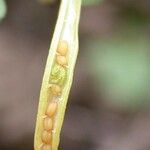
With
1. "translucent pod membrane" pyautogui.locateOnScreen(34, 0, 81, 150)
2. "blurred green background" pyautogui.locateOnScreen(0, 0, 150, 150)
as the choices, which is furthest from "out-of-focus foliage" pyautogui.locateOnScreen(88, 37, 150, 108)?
"translucent pod membrane" pyautogui.locateOnScreen(34, 0, 81, 150)

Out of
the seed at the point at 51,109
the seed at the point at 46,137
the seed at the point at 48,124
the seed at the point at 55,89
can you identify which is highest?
the seed at the point at 55,89

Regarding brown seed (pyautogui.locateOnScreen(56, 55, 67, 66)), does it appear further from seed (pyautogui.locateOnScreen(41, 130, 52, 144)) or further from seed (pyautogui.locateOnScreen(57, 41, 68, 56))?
seed (pyautogui.locateOnScreen(41, 130, 52, 144))

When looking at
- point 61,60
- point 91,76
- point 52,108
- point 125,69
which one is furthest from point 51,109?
point 91,76

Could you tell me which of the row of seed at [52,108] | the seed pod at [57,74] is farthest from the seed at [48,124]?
the seed pod at [57,74]

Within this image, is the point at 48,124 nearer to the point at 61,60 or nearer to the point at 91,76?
the point at 61,60

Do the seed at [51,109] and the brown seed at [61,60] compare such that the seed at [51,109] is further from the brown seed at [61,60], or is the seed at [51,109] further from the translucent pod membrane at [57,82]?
the brown seed at [61,60]

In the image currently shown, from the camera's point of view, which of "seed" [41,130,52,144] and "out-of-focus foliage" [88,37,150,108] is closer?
"seed" [41,130,52,144]

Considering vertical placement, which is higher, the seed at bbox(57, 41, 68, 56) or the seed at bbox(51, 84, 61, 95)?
the seed at bbox(57, 41, 68, 56)
